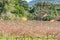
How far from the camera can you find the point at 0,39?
10188 millimetres

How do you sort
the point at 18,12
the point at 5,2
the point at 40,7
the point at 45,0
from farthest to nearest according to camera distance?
the point at 45,0
the point at 40,7
the point at 18,12
the point at 5,2

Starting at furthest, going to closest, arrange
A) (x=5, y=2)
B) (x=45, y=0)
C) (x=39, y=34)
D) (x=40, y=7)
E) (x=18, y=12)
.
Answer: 1. (x=45, y=0)
2. (x=40, y=7)
3. (x=18, y=12)
4. (x=5, y=2)
5. (x=39, y=34)

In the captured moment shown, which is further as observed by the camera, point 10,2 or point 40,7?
point 40,7

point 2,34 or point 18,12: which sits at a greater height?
point 2,34

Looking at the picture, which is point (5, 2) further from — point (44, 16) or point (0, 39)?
point (0, 39)

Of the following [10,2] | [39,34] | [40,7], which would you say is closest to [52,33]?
[39,34]

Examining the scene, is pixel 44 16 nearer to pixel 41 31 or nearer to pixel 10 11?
pixel 10 11

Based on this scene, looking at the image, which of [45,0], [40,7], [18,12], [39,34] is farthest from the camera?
[45,0]

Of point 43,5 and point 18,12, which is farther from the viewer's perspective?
point 43,5

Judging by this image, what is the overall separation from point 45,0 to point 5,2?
1552cm

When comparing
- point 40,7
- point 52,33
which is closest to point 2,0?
point 40,7

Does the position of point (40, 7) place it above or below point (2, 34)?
below

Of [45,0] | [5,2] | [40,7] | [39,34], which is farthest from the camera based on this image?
[45,0]

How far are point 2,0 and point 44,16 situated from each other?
5.46m
